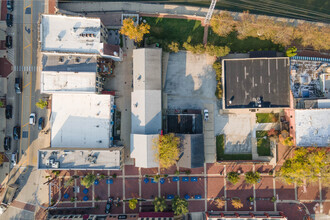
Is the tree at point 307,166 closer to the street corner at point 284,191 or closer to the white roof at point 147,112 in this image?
the street corner at point 284,191

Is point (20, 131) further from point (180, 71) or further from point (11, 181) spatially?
point (180, 71)

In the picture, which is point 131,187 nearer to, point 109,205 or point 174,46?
point 109,205

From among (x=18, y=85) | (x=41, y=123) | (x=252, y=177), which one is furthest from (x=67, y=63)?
(x=252, y=177)

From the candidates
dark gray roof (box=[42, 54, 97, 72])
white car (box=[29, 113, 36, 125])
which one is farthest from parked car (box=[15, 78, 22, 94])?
dark gray roof (box=[42, 54, 97, 72])

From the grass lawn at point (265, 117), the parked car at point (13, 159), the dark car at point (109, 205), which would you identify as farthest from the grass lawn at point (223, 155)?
the parked car at point (13, 159)

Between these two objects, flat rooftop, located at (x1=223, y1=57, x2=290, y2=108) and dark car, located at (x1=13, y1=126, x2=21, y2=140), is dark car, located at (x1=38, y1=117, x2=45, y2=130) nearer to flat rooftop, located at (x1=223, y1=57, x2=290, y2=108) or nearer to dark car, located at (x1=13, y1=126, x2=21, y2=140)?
dark car, located at (x1=13, y1=126, x2=21, y2=140)

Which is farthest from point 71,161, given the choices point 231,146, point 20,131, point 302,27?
point 302,27
